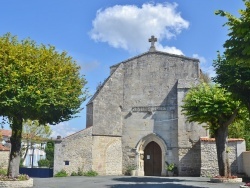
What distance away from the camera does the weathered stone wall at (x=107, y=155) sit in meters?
24.4

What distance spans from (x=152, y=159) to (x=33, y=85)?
13.3 metres

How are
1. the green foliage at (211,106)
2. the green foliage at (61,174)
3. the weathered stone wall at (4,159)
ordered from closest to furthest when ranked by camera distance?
the green foliage at (211,106) < the green foliage at (61,174) < the weathered stone wall at (4,159)

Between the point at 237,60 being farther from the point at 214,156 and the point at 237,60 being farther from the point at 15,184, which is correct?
the point at 214,156

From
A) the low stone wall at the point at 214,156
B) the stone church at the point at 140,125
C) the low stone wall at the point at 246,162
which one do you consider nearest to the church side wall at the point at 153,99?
the stone church at the point at 140,125

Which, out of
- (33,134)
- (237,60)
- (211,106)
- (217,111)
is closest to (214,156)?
(217,111)

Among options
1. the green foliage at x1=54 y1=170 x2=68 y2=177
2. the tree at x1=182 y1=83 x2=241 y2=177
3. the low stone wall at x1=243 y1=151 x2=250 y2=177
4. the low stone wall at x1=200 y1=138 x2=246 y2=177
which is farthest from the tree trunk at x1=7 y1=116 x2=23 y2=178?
the low stone wall at x1=243 y1=151 x2=250 y2=177

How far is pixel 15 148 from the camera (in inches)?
650

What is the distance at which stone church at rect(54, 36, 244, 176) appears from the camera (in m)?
24.0

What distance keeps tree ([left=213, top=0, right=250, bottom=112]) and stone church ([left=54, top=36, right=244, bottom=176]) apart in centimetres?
974

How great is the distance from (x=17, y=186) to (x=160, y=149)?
41.7 feet

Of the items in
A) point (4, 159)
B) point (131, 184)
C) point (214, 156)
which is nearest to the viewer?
point (131, 184)

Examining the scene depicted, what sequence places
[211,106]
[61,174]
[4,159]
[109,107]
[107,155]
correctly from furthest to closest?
[4,159]
[109,107]
[107,155]
[61,174]
[211,106]

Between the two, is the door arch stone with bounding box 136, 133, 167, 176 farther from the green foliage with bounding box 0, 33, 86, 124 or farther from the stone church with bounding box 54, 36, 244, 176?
the green foliage with bounding box 0, 33, 86, 124

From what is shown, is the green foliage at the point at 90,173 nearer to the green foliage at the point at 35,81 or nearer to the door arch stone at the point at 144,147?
the door arch stone at the point at 144,147
